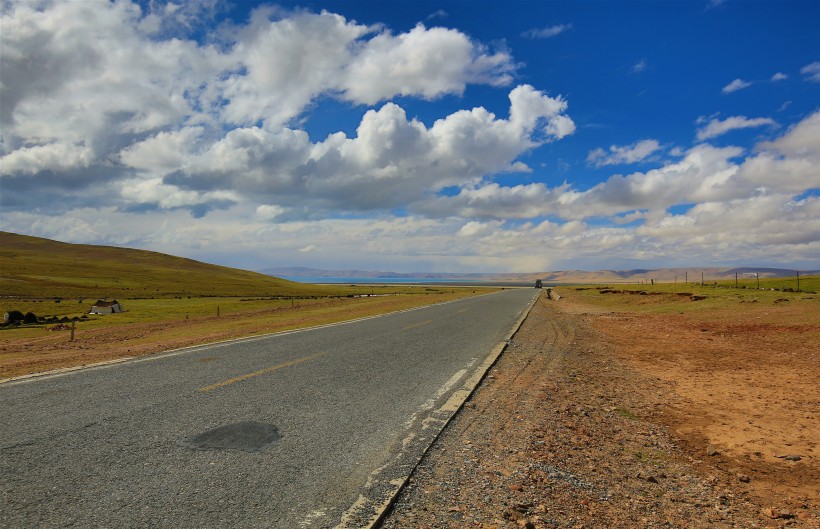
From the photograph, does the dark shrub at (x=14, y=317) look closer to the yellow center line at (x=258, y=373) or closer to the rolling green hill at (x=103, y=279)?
the yellow center line at (x=258, y=373)

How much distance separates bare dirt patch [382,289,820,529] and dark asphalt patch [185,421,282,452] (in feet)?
7.04

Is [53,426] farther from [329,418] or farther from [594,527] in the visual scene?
[594,527]

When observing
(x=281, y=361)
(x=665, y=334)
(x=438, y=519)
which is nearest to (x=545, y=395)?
(x=438, y=519)

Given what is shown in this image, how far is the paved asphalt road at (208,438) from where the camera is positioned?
414 centimetres

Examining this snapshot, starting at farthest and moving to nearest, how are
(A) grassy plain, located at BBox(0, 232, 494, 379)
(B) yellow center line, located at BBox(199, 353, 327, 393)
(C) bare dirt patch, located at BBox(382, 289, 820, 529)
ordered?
(A) grassy plain, located at BBox(0, 232, 494, 379)
(B) yellow center line, located at BBox(199, 353, 327, 393)
(C) bare dirt patch, located at BBox(382, 289, 820, 529)

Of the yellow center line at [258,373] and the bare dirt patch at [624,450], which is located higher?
the yellow center line at [258,373]

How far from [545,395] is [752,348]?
41.3 ft

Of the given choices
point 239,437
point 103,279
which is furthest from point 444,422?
point 103,279

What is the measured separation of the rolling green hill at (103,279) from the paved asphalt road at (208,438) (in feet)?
267

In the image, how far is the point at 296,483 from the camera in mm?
4684

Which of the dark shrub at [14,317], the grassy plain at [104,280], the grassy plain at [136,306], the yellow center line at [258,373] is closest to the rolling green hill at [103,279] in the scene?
the grassy plain at [104,280]

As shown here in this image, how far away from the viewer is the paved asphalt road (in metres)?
4.14

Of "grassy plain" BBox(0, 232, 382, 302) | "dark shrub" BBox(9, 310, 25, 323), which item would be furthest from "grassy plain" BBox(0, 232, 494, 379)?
"dark shrub" BBox(9, 310, 25, 323)

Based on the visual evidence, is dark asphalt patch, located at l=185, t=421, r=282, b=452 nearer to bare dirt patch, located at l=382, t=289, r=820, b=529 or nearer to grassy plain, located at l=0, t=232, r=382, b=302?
bare dirt patch, located at l=382, t=289, r=820, b=529
